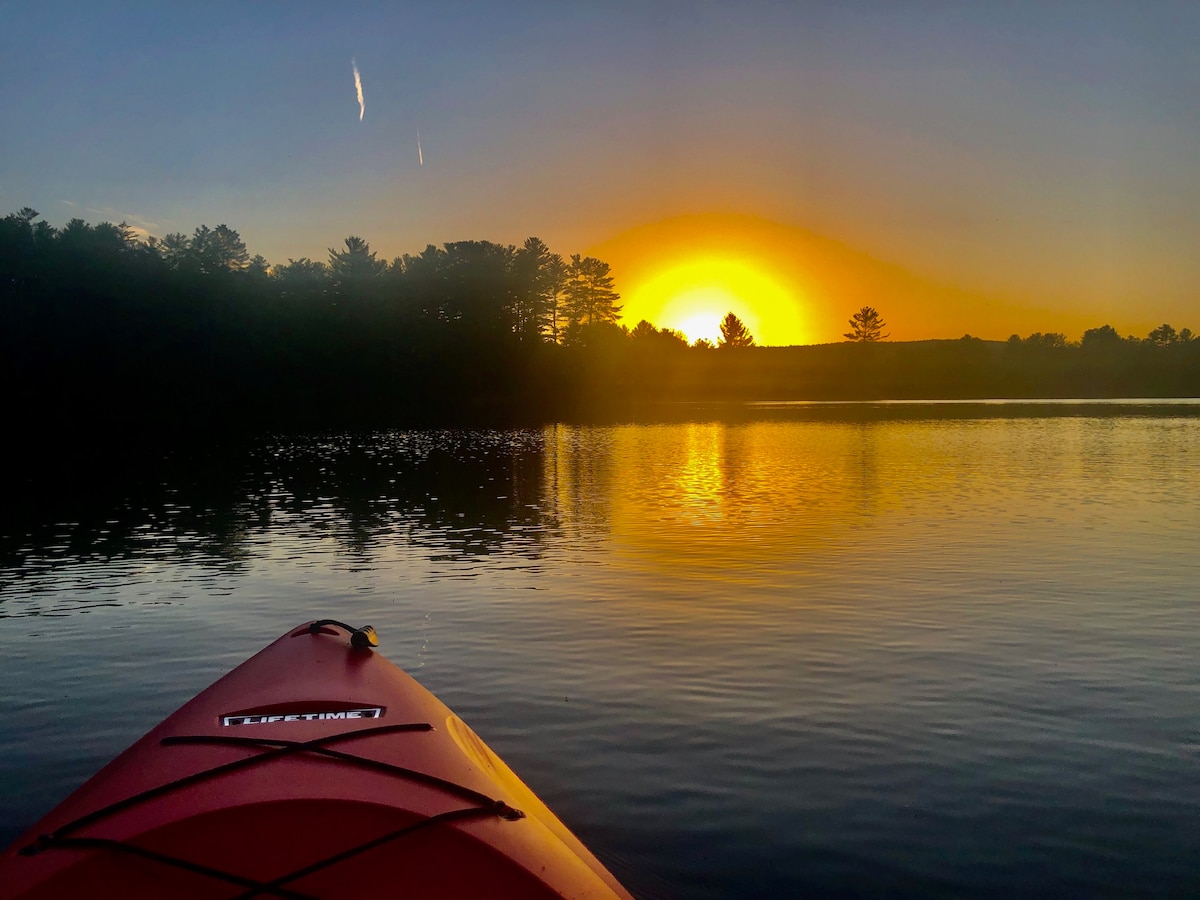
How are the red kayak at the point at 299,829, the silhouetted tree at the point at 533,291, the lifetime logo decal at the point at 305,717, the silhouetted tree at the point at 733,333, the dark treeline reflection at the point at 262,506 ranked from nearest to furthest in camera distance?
the red kayak at the point at 299,829
the lifetime logo decal at the point at 305,717
the dark treeline reflection at the point at 262,506
the silhouetted tree at the point at 533,291
the silhouetted tree at the point at 733,333

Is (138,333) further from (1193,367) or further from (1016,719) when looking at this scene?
(1193,367)

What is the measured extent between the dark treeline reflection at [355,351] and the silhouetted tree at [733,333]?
94.2 feet

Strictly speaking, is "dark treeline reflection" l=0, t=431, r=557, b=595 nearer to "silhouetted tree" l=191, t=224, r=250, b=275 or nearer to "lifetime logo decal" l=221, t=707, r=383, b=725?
"lifetime logo decal" l=221, t=707, r=383, b=725

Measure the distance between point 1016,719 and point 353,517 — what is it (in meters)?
17.3

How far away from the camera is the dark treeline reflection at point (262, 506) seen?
18109 millimetres

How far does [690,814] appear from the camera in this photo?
6039 millimetres

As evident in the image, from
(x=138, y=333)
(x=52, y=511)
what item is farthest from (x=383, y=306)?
(x=52, y=511)

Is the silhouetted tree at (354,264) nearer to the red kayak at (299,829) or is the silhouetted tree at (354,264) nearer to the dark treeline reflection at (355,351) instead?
the dark treeline reflection at (355,351)

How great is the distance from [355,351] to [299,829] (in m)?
97.1

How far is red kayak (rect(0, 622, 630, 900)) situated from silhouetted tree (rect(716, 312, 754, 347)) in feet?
587

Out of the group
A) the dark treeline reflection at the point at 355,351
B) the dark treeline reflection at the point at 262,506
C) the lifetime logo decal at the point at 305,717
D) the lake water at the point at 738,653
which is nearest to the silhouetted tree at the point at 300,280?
the dark treeline reflection at the point at 355,351

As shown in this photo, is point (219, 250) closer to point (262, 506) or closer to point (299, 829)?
point (262, 506)

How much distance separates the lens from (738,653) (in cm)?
985

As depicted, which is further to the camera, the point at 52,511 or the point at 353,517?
the point at 52,511
